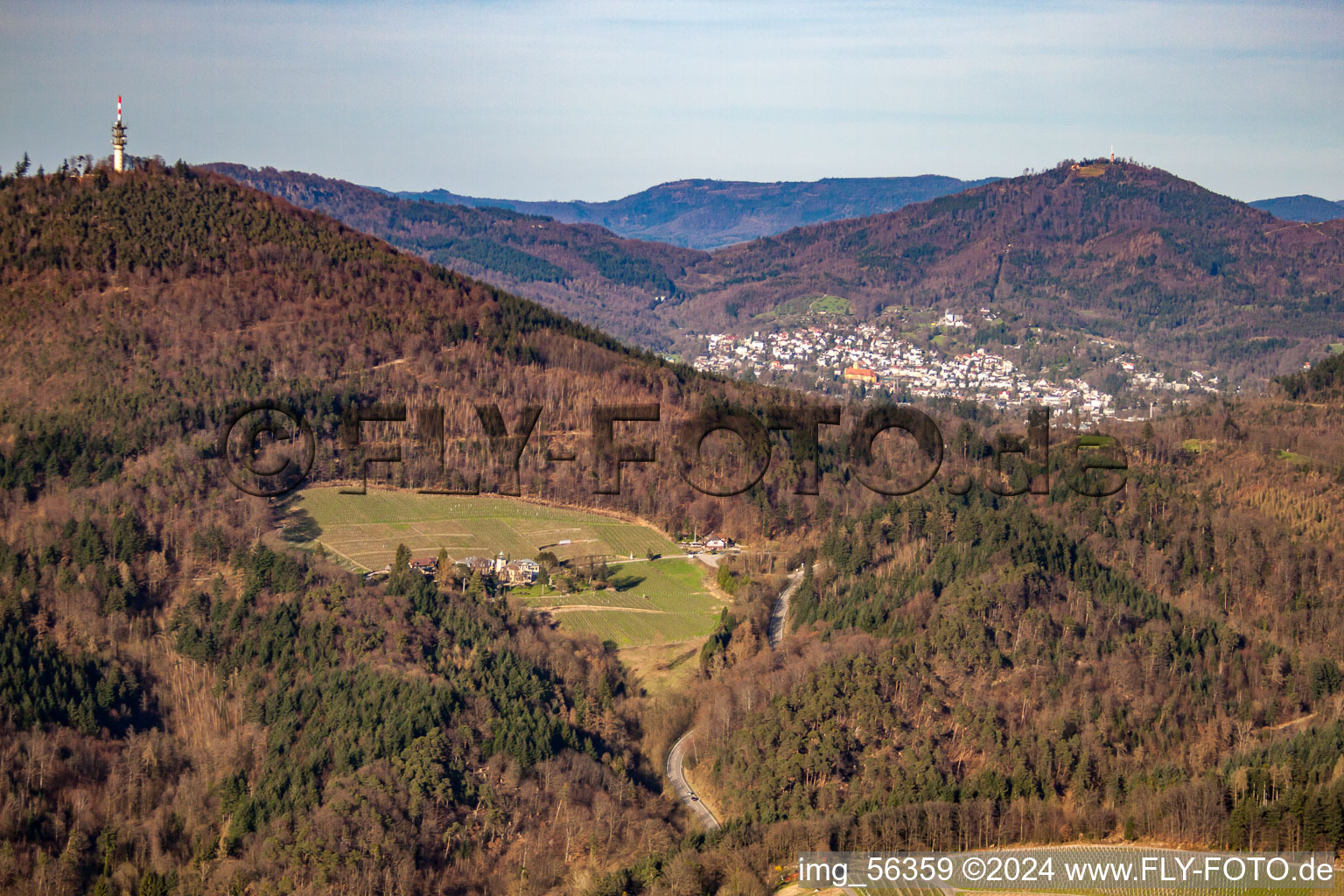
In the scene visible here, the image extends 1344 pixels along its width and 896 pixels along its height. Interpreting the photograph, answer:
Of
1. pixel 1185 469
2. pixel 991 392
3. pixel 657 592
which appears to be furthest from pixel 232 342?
pixel 991 392

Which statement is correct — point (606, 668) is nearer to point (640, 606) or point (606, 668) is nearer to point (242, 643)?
point (640, 606)

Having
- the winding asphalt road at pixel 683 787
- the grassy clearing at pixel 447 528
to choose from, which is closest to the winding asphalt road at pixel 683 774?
the winding asphalt road at pixel 683 787

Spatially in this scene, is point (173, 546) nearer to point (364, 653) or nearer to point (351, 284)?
point (364, 653)

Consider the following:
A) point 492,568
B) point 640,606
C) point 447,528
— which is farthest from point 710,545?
point 447,528

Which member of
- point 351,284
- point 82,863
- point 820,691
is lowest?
point 82,863

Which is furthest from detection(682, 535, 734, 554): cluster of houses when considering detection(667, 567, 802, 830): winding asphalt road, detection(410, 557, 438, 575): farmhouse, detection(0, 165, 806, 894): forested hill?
detection(410, 557, 438, 575): farmhouse

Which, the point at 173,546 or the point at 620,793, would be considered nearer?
the point at 620,793
